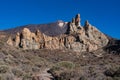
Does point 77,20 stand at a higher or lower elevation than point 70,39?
higher

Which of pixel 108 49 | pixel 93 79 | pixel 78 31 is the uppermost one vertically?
pixel 78 31

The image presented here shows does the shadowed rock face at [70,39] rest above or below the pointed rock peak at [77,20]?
below

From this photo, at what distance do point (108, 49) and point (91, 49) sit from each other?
15.2 feet

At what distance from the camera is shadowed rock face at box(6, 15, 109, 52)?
65.5 m

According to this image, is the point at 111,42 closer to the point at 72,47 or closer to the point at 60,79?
the point at 72,47

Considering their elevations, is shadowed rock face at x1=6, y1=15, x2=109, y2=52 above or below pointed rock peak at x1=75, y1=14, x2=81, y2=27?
below

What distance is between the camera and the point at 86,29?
78000mm

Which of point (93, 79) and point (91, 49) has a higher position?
point (91, 49)

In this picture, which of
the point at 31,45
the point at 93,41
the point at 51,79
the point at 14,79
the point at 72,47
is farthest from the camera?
the point at 93,41

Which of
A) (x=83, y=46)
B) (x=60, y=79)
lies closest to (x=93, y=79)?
(x=60, y=79)

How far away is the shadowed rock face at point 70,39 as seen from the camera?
65500 millimetres

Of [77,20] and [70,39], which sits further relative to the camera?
[77,20]

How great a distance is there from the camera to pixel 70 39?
71375 millimetres

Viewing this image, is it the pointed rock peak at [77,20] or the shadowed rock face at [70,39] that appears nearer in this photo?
the shadowed rock face at [70,39]
